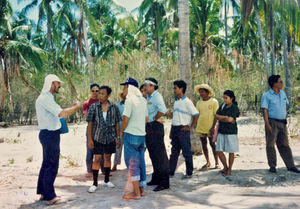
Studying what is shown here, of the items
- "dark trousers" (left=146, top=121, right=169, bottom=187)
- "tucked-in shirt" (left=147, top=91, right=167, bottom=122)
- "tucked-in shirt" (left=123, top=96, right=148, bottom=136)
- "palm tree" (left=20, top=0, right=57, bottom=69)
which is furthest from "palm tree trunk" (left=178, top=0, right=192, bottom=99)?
"palm tree" (left=20, top=0, right=57, bottom=69)

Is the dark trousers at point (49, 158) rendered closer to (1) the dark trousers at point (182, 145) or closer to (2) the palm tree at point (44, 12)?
(1) the dark trousers at point (182, 145)

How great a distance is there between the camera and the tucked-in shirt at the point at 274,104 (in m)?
5.41

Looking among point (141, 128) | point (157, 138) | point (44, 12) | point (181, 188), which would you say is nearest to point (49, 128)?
point (141, 128)

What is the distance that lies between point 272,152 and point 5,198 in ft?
15.2

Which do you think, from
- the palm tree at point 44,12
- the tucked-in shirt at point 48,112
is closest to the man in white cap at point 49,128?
the tucked-in shirt at point 48,112

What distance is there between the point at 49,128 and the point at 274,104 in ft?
13.3

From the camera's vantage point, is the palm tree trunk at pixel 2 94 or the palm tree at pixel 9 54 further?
the palm tree at pixel 9 54

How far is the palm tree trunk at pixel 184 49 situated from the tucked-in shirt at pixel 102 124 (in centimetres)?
310

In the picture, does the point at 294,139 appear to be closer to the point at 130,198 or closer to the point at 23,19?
the point at 130,198

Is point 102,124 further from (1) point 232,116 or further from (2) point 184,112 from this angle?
(1) point 232,116

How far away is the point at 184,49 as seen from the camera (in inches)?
291

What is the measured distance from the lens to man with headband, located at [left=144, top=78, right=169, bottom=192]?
15.3 ft

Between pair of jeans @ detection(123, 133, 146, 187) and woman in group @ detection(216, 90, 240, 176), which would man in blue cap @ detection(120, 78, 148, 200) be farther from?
woman in group @ detection(216, 90, 240, 176)

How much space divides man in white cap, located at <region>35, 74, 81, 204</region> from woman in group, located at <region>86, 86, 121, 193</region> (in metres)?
0.64
